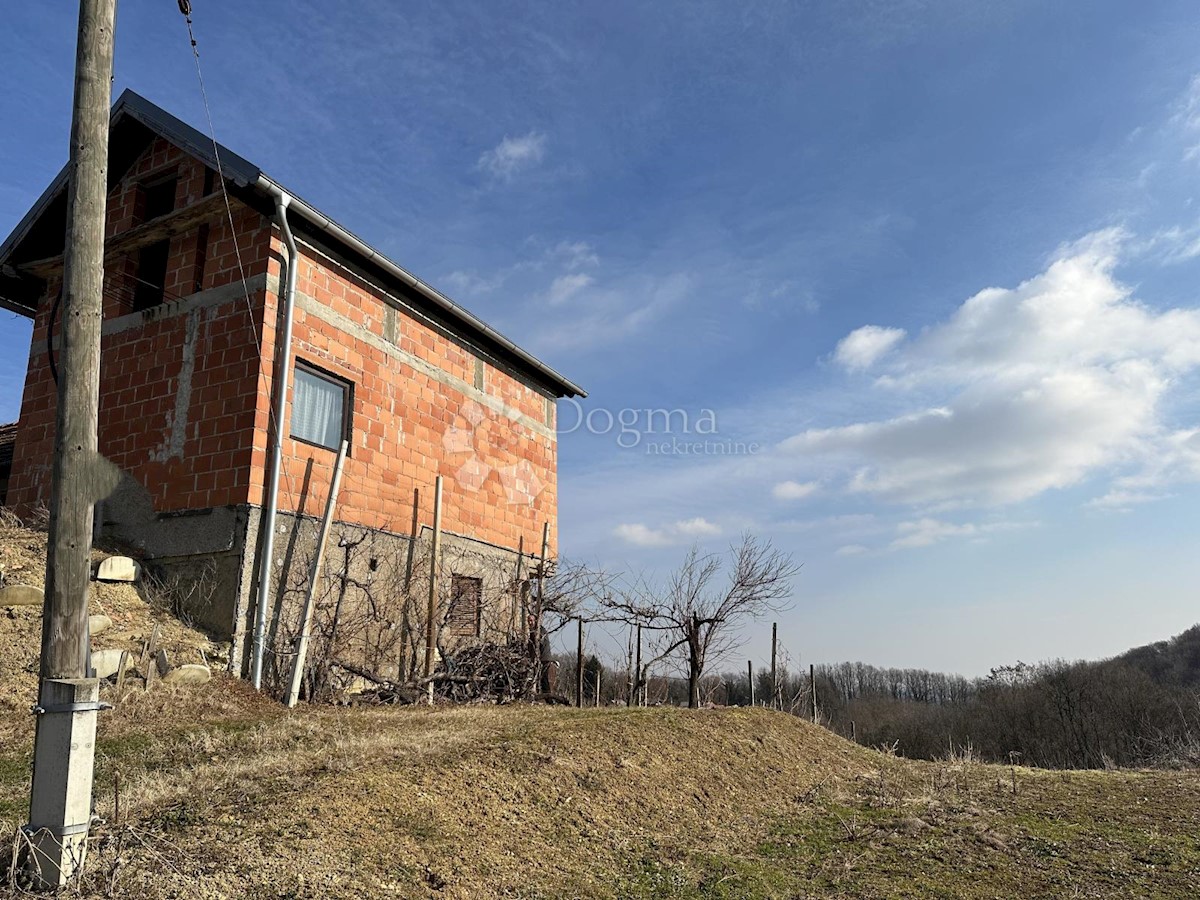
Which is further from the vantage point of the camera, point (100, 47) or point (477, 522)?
point (477, 522)

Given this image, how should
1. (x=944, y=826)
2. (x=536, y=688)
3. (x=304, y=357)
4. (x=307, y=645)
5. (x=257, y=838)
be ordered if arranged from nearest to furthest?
(x=257, y=838) < (x=944, y=826) < (x=307, y=645) < (x=304, y=357) < (x=536, y=688)

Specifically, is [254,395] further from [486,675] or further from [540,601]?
[540,601]

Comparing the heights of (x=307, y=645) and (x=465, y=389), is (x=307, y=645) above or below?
below

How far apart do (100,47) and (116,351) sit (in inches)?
311

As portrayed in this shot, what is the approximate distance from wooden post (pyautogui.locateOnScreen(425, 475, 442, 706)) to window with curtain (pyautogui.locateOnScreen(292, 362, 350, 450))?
1.76 meters

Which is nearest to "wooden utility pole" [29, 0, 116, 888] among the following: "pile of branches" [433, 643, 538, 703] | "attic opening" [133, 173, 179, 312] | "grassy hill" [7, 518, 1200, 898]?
"grassy hill" [7, 518, 1200, 898]

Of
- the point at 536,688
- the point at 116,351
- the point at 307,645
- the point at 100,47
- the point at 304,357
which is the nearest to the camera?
the point at 100,47

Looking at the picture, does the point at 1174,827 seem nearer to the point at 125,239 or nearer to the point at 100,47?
the point at 100,47

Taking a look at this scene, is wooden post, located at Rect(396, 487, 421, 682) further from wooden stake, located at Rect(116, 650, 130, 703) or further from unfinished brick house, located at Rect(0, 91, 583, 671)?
wooden stake, located at Rect(116, 650, 130, 703)

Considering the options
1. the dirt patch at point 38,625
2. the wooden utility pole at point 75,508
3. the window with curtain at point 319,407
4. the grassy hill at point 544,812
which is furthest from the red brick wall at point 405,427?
the wooden utility pole at point 75,508

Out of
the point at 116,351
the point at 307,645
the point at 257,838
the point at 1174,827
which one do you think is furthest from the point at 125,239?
the point at 1174,827

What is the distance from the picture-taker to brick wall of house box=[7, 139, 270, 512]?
9.65 meters

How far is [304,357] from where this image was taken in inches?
402

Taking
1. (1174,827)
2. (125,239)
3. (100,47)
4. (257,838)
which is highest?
(125,239)
